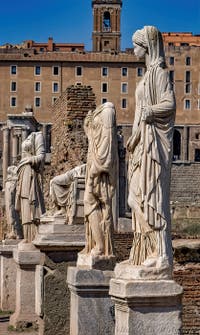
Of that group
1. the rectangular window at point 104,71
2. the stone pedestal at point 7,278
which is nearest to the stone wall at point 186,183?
the rectangular window at point 104,71

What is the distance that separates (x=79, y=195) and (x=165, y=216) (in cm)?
290

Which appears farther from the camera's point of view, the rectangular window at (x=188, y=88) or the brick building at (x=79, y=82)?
the rectangular window at (x=188, y=88)

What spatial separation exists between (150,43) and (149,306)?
71.2 inches

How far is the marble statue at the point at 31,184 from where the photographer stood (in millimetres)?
10461

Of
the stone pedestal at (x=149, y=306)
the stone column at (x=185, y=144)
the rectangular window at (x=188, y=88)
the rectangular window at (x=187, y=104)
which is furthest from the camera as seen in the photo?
the rectangular window at (x=188, y=88)

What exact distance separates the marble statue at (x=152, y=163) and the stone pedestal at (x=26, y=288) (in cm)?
457

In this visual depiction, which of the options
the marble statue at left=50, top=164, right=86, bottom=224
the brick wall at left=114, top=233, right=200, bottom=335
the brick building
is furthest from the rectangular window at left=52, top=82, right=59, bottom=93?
the brick wall at left=114, top=233, right=200, bottom=335

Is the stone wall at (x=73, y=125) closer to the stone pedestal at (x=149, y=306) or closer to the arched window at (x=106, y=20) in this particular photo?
the stone pedestal at (x=149, y=306)

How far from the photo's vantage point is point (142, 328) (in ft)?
18.3

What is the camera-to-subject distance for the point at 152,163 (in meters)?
5.71

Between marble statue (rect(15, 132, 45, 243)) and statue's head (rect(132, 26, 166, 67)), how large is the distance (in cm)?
463

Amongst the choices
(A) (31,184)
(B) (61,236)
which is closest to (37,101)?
(A) (31,184)

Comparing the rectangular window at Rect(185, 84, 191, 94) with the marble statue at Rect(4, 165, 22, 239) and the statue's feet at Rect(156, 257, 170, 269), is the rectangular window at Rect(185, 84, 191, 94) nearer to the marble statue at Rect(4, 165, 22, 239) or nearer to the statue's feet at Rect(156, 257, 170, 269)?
the marble statue at Rect(4, 165, 22, 239)

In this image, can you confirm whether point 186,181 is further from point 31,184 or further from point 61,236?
point 61,236
